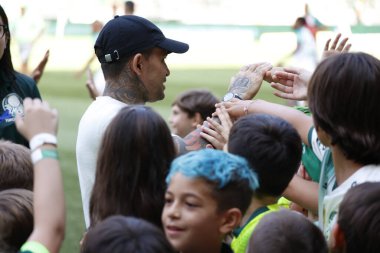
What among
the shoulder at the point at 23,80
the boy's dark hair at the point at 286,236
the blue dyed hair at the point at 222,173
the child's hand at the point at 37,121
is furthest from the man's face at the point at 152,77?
the boy's dark hair at the point at 286,236

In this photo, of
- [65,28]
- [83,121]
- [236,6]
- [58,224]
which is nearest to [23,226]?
[58,224]

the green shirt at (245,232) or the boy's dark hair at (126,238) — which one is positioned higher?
the boy's dark hair at (126,238)

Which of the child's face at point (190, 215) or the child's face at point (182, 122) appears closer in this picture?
the child's face at point (190, 215)

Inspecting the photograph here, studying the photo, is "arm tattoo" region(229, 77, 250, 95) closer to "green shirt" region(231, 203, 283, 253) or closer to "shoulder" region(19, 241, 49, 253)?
"green shirt" region(231, 203, 283, 253)

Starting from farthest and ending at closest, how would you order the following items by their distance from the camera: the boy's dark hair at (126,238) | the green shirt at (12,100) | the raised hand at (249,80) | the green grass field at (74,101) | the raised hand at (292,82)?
1. the green grass field at (74,101)
2. the green shirt at (12,100)
3. the raised hand at (249,80)
4. the raised hand at (292,82)
5. the boy's dark hair at (126,238)

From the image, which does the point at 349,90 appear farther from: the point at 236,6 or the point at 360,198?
the point at 236,6

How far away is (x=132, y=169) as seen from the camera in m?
3.54

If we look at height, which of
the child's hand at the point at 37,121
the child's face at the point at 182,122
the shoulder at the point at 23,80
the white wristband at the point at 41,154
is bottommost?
the child's face at the point at 182,122

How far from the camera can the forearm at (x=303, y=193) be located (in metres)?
4.15

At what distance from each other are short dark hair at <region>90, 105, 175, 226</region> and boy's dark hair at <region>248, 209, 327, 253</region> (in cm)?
52

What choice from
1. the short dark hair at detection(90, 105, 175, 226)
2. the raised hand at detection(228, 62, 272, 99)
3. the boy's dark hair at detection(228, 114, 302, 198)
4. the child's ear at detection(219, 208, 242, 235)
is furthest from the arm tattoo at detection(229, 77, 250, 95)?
the child's ear at detection(219, 208, 242, 235)

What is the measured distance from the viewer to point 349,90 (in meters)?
3.60

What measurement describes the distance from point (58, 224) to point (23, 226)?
360mm

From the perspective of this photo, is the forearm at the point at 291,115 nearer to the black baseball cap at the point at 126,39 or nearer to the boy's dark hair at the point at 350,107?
the boy's dark hair at the point at 350,107
